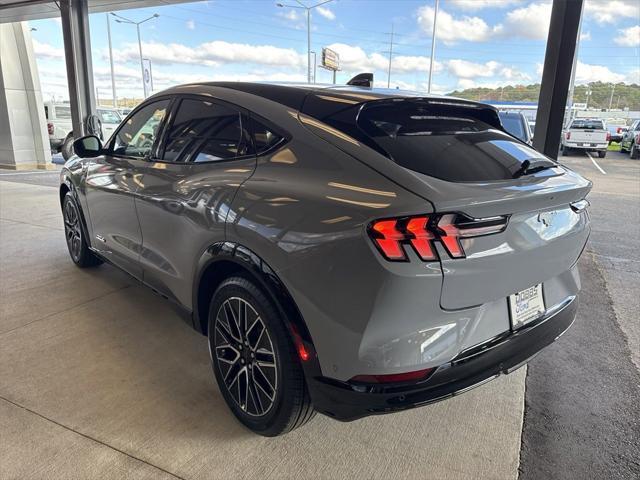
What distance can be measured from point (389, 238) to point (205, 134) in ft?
4.54

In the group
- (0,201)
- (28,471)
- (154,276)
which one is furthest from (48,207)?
(28,471)

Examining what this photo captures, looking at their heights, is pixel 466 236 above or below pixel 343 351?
above

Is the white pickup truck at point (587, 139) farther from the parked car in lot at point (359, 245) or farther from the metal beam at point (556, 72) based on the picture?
the parked car in lot at point (359, 245)

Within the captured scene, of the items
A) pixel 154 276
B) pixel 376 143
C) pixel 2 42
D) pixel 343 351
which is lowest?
pixel 154 276

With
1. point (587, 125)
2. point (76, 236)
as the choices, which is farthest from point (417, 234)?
point (587, 125)

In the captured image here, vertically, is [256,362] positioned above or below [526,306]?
below

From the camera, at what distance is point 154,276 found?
2.91m

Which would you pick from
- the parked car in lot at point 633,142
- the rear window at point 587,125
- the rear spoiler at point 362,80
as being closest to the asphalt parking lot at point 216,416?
the rear spoiler at point 362,80

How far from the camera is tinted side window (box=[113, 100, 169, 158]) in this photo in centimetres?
295

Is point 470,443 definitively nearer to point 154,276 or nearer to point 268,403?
point 268,403

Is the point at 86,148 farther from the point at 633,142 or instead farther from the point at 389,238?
the point at 633,142

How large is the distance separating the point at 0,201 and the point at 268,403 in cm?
773

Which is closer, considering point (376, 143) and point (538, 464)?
point (376, 143)

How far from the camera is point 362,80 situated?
108 inches
